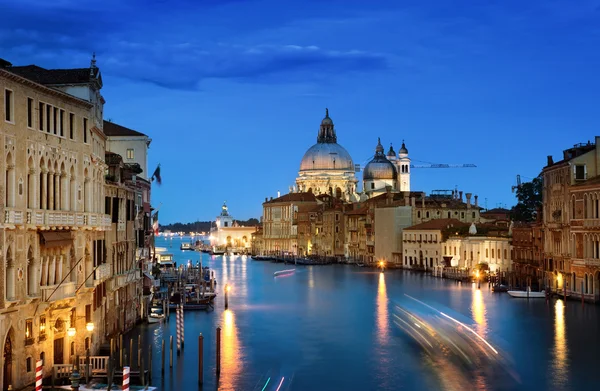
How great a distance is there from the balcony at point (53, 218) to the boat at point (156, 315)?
9.65m

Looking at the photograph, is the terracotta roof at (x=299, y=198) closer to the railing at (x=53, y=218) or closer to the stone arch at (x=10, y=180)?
the railing at (x=53, y=218)

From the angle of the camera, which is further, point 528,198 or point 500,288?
point 528,198

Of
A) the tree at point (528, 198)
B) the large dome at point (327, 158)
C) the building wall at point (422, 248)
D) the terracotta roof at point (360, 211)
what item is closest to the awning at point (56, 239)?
the building wall at point (422, 248)

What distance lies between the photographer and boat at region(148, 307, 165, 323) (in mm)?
30469

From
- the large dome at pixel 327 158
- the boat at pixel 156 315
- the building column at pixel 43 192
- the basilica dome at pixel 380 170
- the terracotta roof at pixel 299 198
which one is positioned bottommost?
the boat at pixel 156 315

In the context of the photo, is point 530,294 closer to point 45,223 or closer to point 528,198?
point 45,223

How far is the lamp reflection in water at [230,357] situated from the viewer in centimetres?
2124

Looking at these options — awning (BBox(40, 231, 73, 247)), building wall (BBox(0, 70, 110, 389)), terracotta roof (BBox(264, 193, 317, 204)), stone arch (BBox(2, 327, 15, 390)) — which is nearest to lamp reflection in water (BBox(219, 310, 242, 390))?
building wall (BBox(0, 70, 110, 389))

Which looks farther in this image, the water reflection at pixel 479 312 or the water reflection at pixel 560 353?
the water reflection at pixel 479 312

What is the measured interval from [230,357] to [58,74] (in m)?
8.55

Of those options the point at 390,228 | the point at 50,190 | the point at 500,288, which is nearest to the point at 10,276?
the point at 50,190

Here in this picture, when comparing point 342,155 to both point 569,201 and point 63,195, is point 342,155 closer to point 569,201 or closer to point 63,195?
point 569,201

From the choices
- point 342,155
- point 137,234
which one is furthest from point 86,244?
point 342,155

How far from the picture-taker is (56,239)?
18.0 meters
